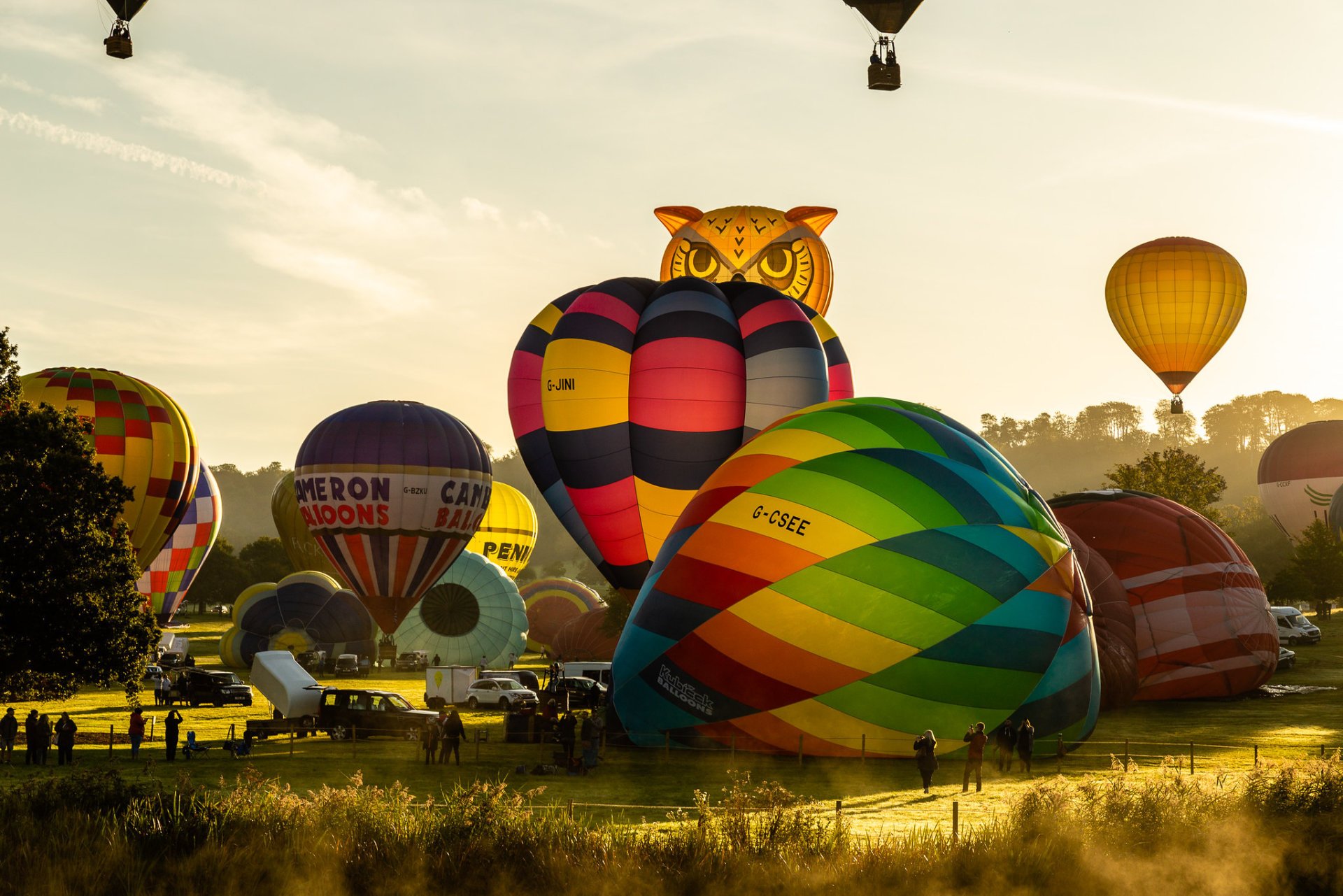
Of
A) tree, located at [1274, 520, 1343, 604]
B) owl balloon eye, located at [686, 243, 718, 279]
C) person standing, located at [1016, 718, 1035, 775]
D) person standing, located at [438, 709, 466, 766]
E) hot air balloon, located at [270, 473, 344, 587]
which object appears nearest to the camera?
person standing, located at [1016, 718, 1035, 775]

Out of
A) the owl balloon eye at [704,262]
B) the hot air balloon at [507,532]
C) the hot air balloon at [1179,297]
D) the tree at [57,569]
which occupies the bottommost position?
the tree at [57,569]

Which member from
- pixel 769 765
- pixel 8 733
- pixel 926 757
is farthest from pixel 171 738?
pixel 926 757

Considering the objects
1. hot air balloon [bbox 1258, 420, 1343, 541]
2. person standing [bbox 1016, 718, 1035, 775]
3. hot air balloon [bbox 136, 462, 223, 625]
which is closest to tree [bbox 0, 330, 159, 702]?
person standing [bbox 1016, 718, 1035, 775]

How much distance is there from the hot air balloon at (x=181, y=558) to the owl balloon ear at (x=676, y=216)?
22264mm

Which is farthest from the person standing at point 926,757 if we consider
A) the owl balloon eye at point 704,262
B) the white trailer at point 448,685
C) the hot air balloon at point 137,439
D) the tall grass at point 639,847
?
the hot air balloon at point 137,439

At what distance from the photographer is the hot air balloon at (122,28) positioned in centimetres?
2895

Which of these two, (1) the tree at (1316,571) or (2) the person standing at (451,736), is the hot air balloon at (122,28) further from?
(1) the tree at (1316,571)

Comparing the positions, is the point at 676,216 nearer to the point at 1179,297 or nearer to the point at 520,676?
the point at 520,676

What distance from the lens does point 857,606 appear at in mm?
23328

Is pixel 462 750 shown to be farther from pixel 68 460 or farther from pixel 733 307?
pixel 733 307

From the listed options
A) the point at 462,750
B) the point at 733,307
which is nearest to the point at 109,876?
the point at 462,750

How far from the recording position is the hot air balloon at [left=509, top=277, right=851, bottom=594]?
35.4 meters

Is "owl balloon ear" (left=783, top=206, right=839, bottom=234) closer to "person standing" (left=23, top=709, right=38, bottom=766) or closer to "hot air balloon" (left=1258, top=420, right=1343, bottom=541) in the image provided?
"person standing" (left=23, top=709, right=38, bottom=766)

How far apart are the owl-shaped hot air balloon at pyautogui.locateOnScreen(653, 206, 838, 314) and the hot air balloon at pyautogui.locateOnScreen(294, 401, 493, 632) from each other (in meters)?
11.9
